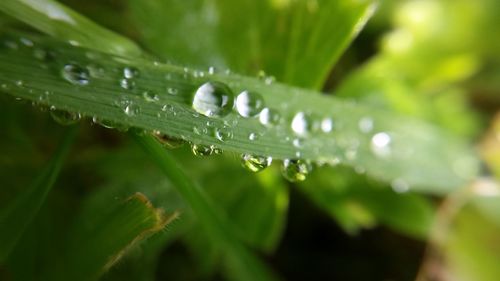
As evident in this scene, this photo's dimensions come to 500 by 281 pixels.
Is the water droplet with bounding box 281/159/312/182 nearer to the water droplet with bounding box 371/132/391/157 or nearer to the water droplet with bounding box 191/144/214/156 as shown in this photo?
the water droplet with bounding box 191/144/214/156

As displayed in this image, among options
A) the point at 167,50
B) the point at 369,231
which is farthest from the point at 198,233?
the point at 369,231

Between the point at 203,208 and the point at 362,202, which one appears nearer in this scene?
the point at 203,208

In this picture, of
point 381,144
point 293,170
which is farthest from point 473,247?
point 293,170

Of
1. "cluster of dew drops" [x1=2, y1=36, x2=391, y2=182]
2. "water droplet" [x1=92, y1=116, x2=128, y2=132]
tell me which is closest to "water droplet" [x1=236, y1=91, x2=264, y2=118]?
"cluster of dew drops" [x1=2, y1=36, x2=391, y2=182]

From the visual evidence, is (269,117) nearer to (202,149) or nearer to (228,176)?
(202,149)

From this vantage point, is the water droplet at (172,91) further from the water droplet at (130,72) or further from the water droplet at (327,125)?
the water droplet at (327,125)

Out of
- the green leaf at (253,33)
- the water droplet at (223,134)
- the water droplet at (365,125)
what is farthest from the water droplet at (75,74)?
the water droplet at (365,125)

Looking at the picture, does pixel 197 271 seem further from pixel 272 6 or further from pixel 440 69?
pixel 440 69
